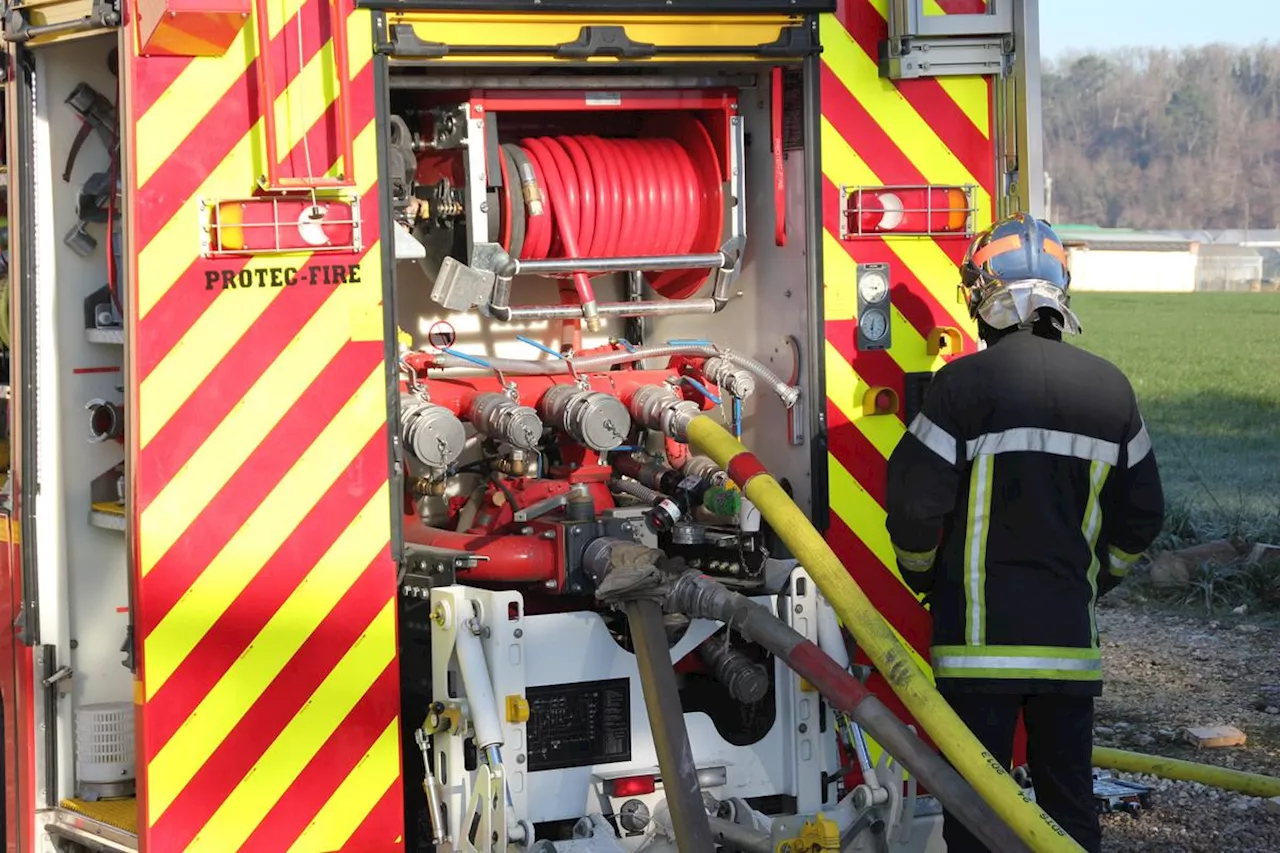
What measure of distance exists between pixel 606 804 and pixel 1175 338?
29.8m

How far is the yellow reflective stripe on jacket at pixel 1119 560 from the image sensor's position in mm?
4617

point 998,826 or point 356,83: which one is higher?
point 356,83

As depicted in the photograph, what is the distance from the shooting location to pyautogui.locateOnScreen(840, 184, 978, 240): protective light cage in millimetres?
4914

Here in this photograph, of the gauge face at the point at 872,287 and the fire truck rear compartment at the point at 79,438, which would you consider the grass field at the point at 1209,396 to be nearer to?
the gauge face at the point at 872,287

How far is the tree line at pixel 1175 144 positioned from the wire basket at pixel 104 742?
2674 inches

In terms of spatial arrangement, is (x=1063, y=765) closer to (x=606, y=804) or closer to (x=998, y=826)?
(x=998, y=826)

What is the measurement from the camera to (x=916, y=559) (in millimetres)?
4438

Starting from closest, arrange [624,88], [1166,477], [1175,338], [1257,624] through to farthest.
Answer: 1. [624,88]
2. [1257,624]
3. [1166,477]
4. [1175,338]

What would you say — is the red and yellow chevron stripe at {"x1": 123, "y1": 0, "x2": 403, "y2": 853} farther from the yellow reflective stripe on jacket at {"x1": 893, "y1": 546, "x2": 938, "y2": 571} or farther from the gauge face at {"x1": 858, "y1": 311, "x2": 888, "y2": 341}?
the gauge face at {"x1": 858, "y1": 311, "x2": 888, "y2": 341}

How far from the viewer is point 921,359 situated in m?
5.05

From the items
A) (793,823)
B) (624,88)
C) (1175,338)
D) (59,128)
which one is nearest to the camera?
(793,823)

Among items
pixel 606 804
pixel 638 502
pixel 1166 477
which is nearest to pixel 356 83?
pixel 638 502

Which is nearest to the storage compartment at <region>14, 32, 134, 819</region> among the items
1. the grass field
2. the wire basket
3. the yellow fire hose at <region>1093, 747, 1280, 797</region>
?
the wire basket

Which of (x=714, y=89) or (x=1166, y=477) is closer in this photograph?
(x=714, y=89)
